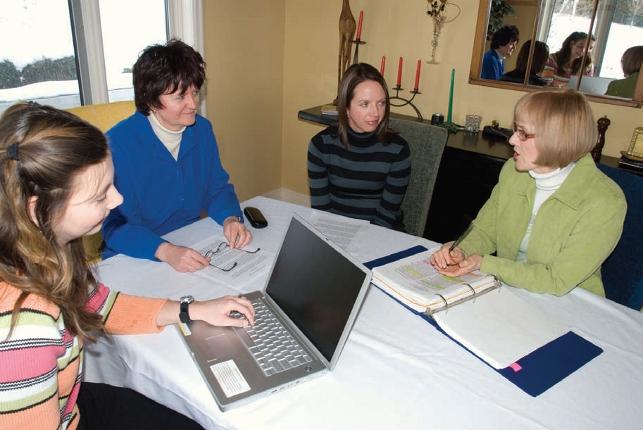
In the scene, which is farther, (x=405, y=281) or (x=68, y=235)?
(x=405, y=281)

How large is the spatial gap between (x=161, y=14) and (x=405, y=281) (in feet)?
7.11

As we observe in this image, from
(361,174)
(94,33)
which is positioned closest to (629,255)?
(361,174)

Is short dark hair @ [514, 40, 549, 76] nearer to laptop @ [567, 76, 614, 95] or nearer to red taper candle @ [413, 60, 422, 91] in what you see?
laptop @ [567, 76, 614, 95]

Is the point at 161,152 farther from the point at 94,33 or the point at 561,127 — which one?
the point at 561,127

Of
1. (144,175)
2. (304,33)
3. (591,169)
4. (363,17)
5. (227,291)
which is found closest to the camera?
(227,291)

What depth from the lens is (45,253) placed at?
815 millimetres

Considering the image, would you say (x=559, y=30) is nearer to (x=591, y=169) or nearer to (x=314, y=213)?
(x=591, y=169)

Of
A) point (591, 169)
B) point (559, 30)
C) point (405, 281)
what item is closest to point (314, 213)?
point (405, 281)

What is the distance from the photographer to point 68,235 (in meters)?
0.89

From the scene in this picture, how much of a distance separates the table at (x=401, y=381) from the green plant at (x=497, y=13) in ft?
5.48

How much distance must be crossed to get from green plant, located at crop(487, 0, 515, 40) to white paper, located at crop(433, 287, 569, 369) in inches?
67.0

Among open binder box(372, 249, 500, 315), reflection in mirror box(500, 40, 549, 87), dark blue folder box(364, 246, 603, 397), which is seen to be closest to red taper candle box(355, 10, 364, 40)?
reflection in mirror box(500, 40, 549, 87)

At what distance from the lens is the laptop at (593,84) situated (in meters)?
2.23

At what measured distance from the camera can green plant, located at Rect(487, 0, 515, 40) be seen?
2.36m
